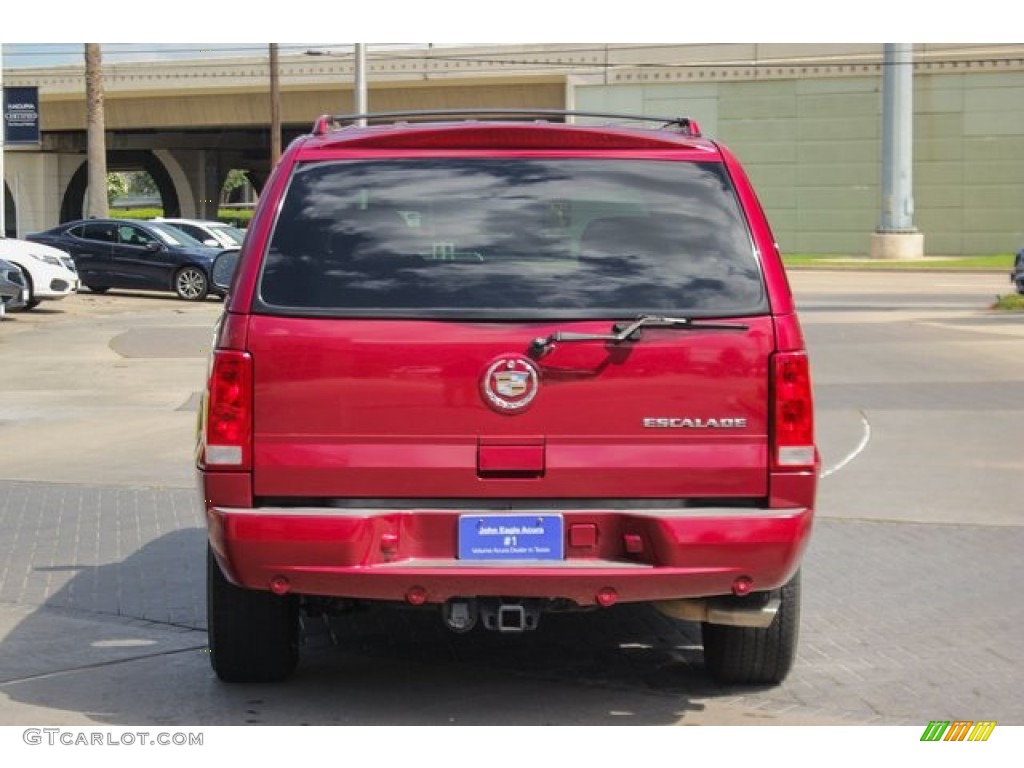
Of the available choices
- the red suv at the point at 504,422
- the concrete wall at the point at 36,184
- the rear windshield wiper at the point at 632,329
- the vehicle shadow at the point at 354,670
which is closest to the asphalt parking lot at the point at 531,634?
the vehicle shadow at the point at 354,670

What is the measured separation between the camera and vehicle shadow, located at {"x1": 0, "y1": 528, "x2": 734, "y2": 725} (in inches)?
232

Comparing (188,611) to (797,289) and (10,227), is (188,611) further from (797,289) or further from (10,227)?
(10,227)

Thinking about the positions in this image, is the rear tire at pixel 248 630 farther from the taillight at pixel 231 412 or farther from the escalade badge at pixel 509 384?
the escalade badge at pixel 509 384

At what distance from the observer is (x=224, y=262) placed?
7672mm

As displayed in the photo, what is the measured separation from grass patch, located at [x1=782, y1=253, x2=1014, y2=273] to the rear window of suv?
141 feet

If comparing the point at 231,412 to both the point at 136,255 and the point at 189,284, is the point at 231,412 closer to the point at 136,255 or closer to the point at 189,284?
the point at 189,284

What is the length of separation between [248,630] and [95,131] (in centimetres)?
3811

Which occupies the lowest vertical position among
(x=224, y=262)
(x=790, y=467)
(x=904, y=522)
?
(x=904, y=522)

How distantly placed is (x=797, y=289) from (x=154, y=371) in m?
21.5

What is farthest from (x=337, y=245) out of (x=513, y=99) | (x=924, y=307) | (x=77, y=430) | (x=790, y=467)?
(x=513, y=99)

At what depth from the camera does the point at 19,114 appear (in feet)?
107

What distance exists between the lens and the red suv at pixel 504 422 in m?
5.38

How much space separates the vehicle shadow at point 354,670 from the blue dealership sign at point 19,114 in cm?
2604

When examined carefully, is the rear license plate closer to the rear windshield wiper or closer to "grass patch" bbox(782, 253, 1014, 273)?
the rear windshield wiper
